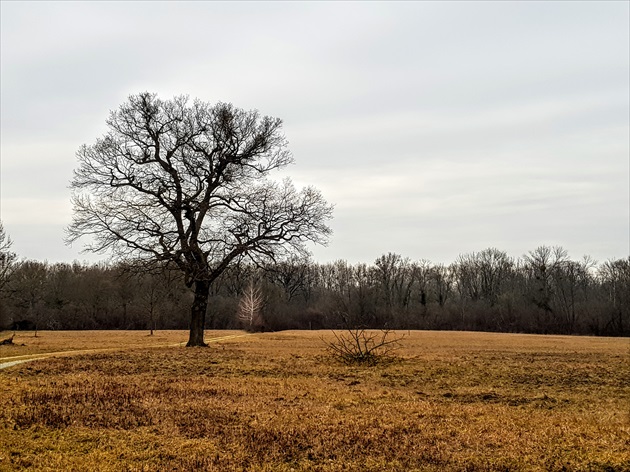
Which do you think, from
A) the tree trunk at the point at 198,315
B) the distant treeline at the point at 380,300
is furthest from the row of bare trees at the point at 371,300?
the tree trunk at the point at 198,315

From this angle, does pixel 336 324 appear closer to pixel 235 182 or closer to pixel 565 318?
pixel 565 318

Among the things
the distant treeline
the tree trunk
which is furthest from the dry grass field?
the distant treeline

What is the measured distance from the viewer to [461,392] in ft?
51.6

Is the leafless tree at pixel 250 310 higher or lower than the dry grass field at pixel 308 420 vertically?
higher

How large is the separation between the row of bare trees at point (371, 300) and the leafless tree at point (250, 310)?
16 centimetres

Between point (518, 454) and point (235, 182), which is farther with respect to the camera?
point (235, 182)

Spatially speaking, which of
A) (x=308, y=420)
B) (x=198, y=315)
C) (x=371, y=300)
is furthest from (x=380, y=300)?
(x=308, y=420)

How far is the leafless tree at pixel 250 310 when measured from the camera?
74188 mm

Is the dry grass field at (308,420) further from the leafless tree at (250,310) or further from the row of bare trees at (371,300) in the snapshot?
the leafless tree at (250,310)

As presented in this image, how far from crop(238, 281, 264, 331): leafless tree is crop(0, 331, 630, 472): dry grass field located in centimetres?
5422

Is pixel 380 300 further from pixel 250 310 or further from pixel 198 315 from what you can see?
pixel 198 315

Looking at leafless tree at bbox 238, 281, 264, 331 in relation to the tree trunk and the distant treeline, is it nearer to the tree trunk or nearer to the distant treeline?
the distant treeline

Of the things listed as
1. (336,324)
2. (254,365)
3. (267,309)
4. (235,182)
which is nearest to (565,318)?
(336,324)

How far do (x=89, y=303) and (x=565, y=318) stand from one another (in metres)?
67.6
